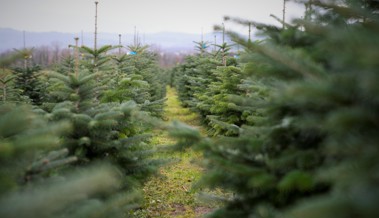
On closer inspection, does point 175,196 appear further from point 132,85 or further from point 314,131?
point 314,131

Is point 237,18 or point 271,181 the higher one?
point 237,18

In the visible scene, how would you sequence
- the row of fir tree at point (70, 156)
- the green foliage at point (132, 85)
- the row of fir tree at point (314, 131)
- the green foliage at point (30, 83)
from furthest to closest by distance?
the green foliage at point (30, 83) → the green foliage at point (132, 85) → the row of fir tree at point (70, 156) → the row of fir tree at point (314, 131)

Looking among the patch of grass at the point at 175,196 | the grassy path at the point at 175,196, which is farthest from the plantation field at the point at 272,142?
the grassy path at the point at 175,196

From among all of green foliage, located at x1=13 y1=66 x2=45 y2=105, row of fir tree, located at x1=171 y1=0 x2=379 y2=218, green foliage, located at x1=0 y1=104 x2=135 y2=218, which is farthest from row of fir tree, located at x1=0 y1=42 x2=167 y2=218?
green foliage, located at x1=13 y1=66 x2=45 y2=105

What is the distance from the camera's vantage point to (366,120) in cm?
202

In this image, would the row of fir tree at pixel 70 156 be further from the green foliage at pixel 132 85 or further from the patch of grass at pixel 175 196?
the patch of grass at pixel 175 196

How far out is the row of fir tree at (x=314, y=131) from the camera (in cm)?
182

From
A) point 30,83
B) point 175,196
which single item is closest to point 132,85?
point 175,196

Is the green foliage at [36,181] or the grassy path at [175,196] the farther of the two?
the grassy path at [175,196]

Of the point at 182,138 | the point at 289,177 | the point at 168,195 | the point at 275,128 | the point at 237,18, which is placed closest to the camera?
the point at 289,177

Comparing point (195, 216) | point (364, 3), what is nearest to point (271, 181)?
point (364, 3)

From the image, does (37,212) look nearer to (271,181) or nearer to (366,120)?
(271,181)

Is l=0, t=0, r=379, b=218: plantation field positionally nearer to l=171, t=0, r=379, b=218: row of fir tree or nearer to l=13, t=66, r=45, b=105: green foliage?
l=171, t=0, r=379, b=218: row of fir tree

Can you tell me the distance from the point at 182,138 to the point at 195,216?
165 inches
